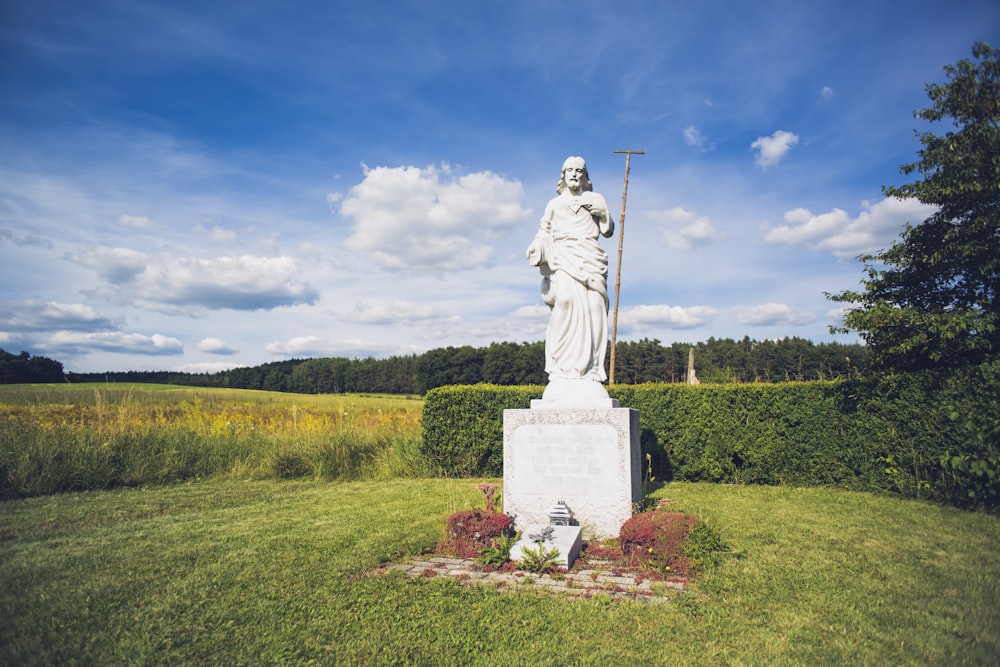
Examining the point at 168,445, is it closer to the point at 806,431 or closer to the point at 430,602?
the point at 430,602

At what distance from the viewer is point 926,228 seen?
26.8 ft

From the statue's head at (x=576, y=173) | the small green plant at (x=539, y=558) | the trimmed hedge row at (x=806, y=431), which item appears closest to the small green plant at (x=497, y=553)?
the small green plant at (x=539, y=558)

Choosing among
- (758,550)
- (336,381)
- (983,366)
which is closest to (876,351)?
(983,366)

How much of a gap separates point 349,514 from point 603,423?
10.7 feet

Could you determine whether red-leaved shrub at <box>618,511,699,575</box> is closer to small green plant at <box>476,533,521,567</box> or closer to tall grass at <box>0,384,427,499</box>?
small green plant at <box>476,533,521,567</box>

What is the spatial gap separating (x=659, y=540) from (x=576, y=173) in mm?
4176

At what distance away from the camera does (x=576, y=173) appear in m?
6.57

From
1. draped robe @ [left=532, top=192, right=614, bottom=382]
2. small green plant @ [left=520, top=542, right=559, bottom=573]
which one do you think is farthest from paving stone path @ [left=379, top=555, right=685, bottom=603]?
draped robe @ [left=532, top=192, right=614, bottom=382]

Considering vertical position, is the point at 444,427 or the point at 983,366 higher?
the point at 983,366

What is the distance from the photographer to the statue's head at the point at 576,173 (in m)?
6.59

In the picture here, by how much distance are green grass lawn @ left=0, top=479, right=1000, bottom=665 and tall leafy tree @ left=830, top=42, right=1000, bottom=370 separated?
2.51 meters

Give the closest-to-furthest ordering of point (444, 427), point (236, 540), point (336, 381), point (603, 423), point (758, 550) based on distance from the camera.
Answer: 1. point (758, 550)
2. point (236, 540)
3. point (603, 423)
4. point (444, 427)
5. point (336, 381)

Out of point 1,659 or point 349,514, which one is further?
point 349,514

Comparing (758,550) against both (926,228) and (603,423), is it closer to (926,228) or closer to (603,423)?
(603,423)
